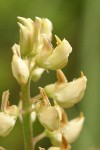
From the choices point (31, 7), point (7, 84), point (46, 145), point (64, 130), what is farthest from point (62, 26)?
point (64, 130)

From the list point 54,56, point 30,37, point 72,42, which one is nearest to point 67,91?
point 54,56

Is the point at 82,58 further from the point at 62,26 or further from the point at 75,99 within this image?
the point at 75,99

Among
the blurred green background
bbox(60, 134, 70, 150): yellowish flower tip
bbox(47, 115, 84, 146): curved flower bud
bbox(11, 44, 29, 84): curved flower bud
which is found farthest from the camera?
the blurred green background

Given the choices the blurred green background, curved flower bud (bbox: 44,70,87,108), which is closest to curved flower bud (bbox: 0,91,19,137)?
curved flower bud (bbox: 44,70,87,108)

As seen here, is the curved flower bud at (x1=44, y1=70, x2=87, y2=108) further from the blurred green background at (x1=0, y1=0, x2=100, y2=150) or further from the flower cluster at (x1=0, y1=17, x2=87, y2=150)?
the blurred green background at (x1=0, y1=0, x2=100, y2=150)

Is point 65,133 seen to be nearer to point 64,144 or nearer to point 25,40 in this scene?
point 64,144

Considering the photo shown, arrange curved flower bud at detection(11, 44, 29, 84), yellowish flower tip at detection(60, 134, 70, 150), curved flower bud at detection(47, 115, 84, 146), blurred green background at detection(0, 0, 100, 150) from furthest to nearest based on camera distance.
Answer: blurred green background at detection(0, 0, 100, 150), curved flower bud at detection(47, 115, 84, 146), yellowish flower tip at detection(60, 134, 70, 150), curved flower bud at detection(11, 44, 29, 84)
